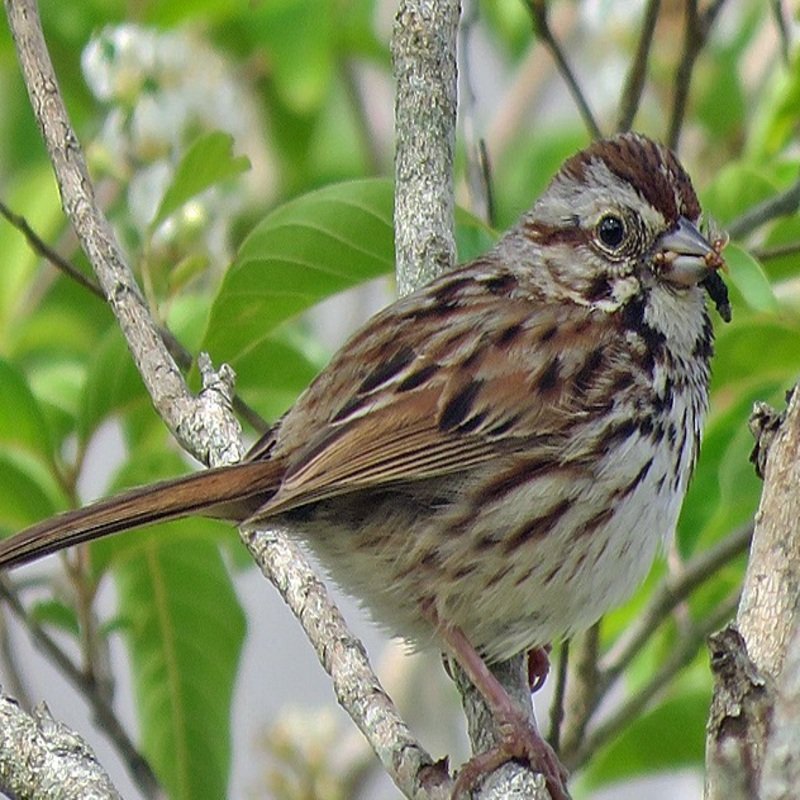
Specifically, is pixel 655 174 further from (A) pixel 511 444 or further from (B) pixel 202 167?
(B) pixel 202 167

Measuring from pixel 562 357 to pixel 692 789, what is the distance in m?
2.71

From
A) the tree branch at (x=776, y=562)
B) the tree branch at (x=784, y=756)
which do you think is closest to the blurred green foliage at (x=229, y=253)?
the tree branch at (x=776, y=562)

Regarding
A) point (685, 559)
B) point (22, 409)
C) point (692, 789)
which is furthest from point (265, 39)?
point (692, 789)

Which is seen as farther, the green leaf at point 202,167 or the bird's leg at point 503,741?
the green leaf at point 202,167

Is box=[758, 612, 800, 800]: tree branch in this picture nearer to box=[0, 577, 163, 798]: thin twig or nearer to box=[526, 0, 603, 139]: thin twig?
box=[0, 577, 163, 798]: thin twig

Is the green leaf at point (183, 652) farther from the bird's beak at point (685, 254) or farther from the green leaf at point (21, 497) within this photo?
the bird's beak at point (685, 254)

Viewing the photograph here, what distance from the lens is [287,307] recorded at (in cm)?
332

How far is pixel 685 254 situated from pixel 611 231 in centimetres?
19

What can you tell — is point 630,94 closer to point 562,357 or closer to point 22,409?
point 562,357

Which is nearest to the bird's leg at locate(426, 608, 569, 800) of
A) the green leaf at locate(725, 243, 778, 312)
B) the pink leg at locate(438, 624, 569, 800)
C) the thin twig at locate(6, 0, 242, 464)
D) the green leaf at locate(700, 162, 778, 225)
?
the pink leg at locate(438, 624, 569, 800)

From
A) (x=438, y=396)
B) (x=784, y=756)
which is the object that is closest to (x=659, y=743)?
(x=438, y=396)

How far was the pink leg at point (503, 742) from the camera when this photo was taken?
2883mm

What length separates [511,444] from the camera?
10.7 ft

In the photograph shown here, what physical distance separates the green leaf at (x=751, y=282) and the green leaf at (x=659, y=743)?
3.19ft
